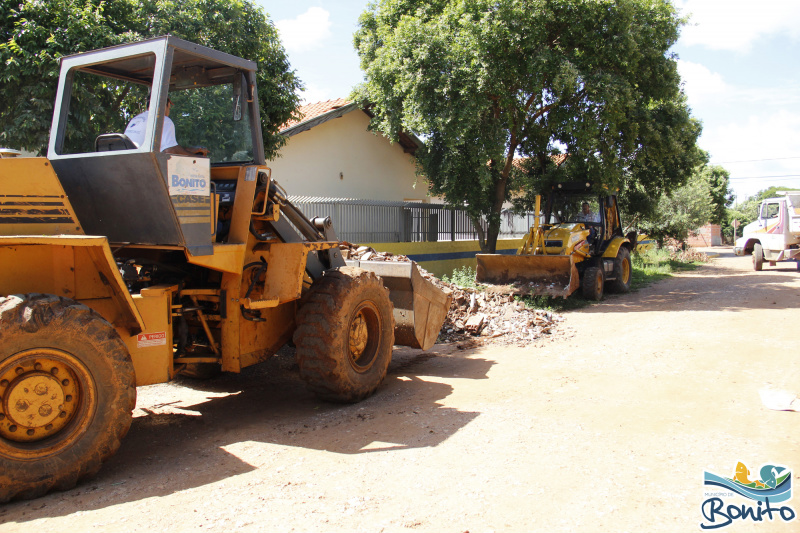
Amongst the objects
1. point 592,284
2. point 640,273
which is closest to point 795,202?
point 640,273

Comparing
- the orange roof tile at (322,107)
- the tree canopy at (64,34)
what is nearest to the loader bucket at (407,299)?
the tree canopy at (64,34)

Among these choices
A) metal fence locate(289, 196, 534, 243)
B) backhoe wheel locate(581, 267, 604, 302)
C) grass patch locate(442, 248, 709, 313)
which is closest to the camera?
grass patch locate(442, 248, 709, 313)

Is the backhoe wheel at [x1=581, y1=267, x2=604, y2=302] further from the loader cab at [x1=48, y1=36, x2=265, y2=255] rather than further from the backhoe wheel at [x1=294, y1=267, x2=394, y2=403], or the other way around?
the loader cab at [x1=48, y1=36, x2=265, y2=255]

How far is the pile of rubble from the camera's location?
9.40 meters

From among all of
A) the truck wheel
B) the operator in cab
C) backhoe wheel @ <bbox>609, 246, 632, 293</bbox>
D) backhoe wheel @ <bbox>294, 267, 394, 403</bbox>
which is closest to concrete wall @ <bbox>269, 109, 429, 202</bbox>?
backhoe wheel @ <bbox>609, 246, 632, 293</bbox>

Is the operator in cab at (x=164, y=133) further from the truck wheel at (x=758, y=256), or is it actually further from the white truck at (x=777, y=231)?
the truck wheel at (x=758, y=256)

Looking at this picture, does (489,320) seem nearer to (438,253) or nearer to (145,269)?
(145,269)

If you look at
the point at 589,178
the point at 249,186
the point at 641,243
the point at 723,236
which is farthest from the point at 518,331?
the point at 723,236

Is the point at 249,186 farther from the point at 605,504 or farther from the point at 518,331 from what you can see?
the point at 518,331

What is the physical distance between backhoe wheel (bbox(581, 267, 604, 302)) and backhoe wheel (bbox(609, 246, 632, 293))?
1.36 meters

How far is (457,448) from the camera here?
15.1 ft

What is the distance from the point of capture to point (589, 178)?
14953 mm

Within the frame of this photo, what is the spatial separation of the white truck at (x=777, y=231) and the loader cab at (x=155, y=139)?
19694 millimetres

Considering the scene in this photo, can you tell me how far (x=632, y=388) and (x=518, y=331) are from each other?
3.29 meters
